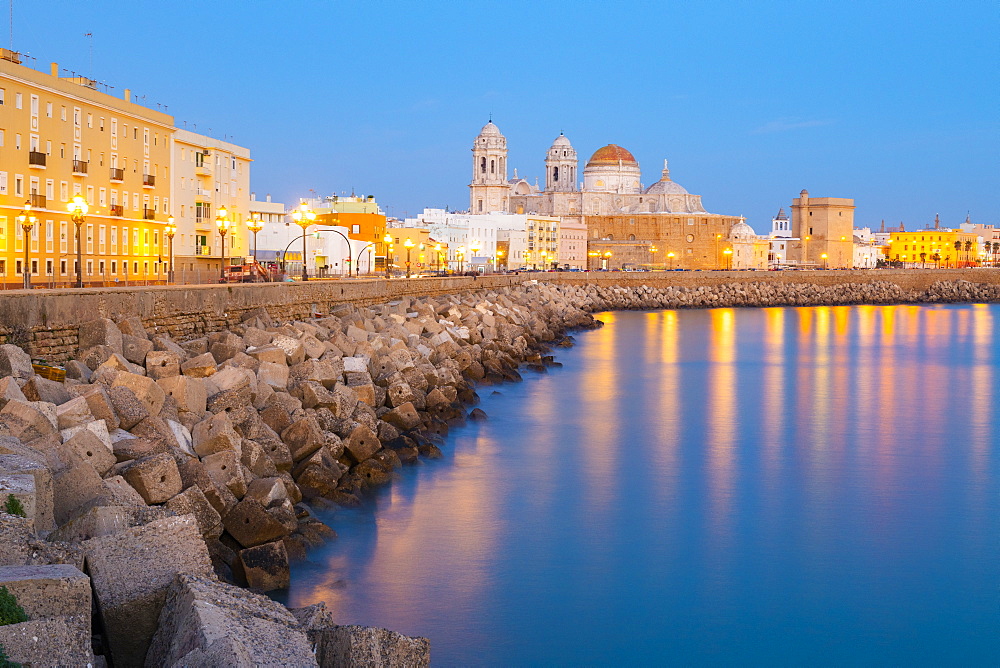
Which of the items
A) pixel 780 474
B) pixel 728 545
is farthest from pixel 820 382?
pixel 728 545

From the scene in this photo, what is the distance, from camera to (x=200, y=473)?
8078 mm

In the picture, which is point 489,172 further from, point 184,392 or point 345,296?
point 184,392

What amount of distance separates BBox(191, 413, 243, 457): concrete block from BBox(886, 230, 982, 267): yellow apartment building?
389 ft

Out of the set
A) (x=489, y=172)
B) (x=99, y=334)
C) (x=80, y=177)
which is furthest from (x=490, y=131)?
(x=99, y=334)

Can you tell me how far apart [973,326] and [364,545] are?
4415 cm

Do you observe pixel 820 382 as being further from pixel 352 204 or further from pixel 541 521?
pixel 352 204

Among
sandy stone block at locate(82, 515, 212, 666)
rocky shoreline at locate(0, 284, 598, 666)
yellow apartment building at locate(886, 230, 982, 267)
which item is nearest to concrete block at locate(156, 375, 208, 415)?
rocky shoreline at locate(0, 284, 598, 666)

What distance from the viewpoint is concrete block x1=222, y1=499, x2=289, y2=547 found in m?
8.10

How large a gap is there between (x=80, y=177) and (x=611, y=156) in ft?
279

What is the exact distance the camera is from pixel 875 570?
974 centimetres

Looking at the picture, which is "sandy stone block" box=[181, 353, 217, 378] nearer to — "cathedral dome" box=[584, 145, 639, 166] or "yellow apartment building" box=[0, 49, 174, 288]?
"yellow apartment building" box=[0, 49, 174, 288]

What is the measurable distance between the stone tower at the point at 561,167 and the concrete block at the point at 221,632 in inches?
4153

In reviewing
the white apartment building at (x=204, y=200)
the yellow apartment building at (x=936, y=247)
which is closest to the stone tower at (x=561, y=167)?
the yellow apartment building at (x=936, y=247)

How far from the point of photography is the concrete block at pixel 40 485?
554 cm
